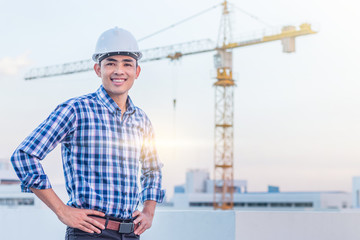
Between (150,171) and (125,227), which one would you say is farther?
(150,171)

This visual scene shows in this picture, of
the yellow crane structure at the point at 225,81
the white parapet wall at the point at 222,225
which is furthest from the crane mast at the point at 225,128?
the white parapet wall at the point at 222,225

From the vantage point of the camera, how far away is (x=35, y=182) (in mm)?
1994

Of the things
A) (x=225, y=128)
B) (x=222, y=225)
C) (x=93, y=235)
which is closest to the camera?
(x=93, y=235)

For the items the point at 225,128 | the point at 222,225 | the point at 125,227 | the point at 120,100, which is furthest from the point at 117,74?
the point at 225,128

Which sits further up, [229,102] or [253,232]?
[229,102]

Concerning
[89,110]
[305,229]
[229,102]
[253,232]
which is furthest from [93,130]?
[229,102]

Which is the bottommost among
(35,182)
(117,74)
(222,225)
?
(222,225)

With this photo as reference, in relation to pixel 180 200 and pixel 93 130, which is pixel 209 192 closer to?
pixel 180 200

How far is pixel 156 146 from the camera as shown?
247 cm

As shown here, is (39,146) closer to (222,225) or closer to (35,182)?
(35,182)

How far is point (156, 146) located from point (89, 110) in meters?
0.40

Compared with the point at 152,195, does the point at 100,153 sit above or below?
above

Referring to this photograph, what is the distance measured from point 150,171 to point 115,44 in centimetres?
54

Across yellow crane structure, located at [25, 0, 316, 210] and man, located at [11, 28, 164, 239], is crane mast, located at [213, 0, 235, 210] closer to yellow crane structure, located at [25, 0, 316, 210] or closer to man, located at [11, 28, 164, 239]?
yellow crane structure, located at [25, 0, 316, 210]
